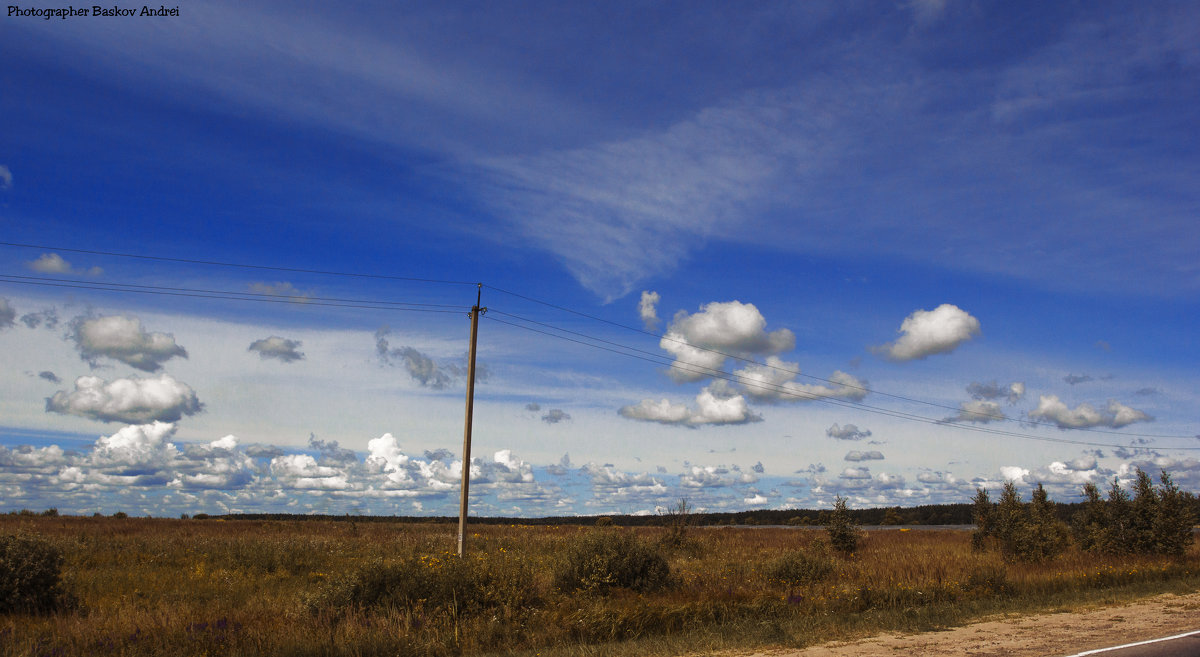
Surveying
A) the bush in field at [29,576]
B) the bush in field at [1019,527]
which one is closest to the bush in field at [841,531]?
the bush in field at [1019,527]

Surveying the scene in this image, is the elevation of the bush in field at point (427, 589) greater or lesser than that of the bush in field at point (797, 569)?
greater

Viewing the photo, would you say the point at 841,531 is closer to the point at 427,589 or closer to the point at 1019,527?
the point at 1019,527

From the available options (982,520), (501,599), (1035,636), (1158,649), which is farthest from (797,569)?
(982,520)

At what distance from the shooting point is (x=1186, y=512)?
117 ft

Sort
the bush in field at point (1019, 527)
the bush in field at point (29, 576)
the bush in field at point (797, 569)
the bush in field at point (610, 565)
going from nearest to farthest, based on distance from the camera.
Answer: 1. the bush in field at point (29, 576)
2. the bush in field at point (610, 565)
3. the bush in field at point (797, 569)
4. the bush in field at point (1019, 527)

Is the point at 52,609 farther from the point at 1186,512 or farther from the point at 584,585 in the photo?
the point at 1186,512

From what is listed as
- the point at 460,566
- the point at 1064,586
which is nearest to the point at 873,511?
the point at 1064,586

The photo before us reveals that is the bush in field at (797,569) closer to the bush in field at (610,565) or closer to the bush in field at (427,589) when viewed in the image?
the bush in field at (610,565)

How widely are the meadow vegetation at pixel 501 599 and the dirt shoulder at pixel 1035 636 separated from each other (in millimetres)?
988

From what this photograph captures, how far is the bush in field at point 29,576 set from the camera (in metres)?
15.6

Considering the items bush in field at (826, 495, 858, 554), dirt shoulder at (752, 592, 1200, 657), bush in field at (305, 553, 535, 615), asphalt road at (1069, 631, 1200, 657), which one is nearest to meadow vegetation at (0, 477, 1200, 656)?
bush in field at (305, 553, 535, 615)

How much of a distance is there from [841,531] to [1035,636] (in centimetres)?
2931

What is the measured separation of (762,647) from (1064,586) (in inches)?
663

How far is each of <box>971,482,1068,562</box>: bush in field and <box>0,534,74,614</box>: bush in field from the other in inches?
1476
